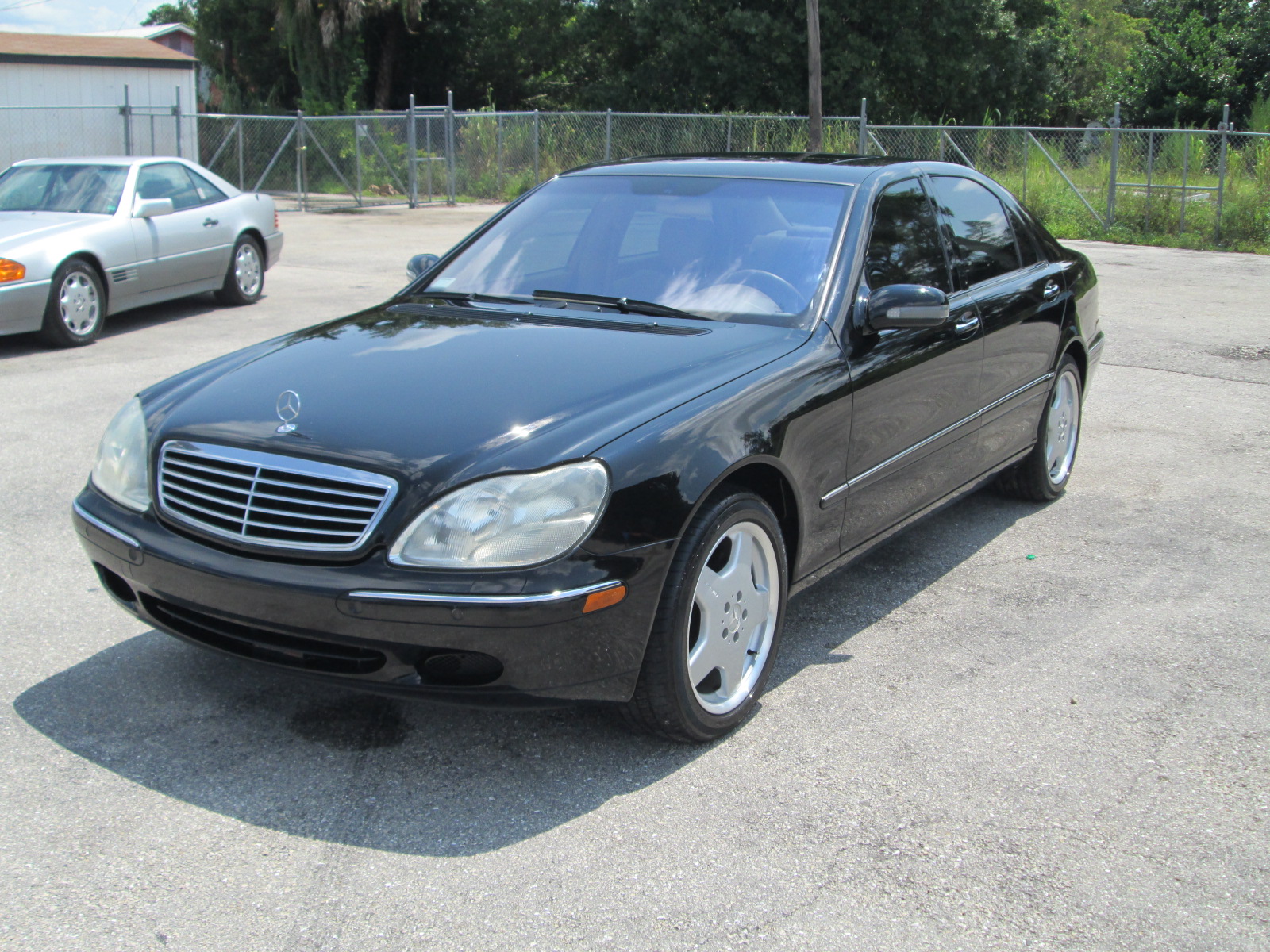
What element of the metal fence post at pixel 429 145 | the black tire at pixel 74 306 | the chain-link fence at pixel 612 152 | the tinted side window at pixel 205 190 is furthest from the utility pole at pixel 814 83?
the black tire at pixel 74 306

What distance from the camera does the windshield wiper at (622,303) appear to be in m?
4.00

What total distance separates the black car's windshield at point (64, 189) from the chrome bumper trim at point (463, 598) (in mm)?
8342

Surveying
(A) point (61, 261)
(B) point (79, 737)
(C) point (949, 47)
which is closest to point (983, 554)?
(B) point (79, 737)

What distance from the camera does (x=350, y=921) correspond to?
8.60ft

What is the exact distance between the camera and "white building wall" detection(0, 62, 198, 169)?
26203 millimetres

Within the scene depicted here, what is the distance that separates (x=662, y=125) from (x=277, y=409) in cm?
2273

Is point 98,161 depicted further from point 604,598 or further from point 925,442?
point 604,598

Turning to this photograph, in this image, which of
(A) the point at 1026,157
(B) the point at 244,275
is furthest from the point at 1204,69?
(B) the point at 244,275

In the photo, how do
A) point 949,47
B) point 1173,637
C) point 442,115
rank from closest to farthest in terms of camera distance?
point 1173,637 → point 442,115 → point 949,47

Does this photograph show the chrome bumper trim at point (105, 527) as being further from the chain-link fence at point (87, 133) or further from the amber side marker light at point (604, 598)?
the chain-link fence at point (87, 133)

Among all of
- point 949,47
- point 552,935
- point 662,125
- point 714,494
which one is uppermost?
point 949,47

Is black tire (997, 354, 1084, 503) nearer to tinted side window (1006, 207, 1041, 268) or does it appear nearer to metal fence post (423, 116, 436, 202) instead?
tinted side window (1006, 207, 1041, 268)

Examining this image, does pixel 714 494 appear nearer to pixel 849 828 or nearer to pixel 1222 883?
pixel 849 828

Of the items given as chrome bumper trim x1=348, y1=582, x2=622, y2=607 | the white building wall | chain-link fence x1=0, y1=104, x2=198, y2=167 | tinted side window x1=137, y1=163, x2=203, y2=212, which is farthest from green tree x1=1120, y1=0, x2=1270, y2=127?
chrome bumper trim x1=348, y1=582, x2=622, y2=607
